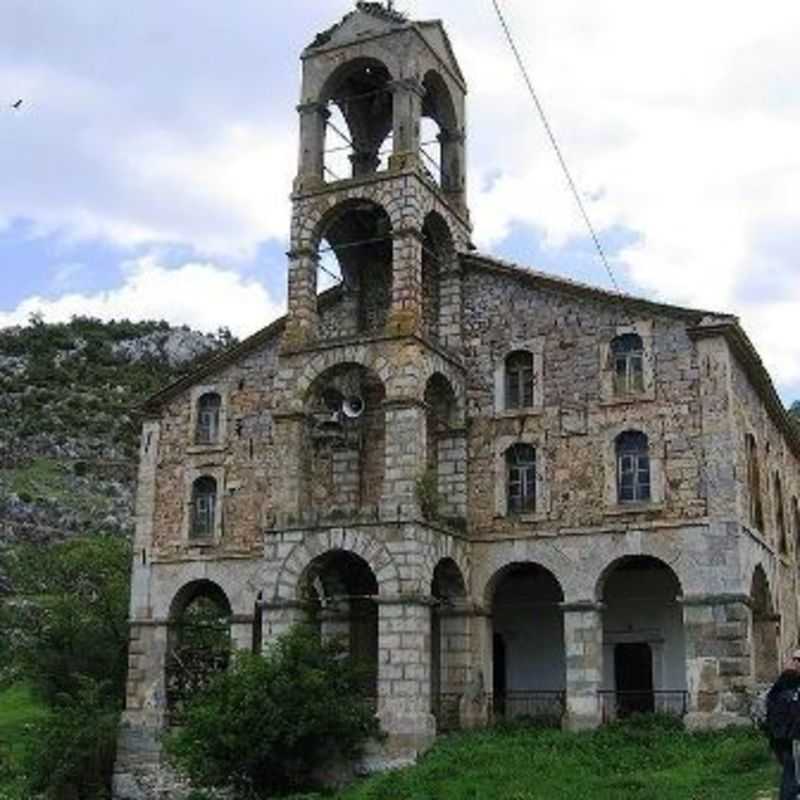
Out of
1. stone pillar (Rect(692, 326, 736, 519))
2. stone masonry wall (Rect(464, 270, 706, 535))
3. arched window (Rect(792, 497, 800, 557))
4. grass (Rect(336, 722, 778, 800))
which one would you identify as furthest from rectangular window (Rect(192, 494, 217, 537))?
arched window (Rect(792, 497, 800, 557))

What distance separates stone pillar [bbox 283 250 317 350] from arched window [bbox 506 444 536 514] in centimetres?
548

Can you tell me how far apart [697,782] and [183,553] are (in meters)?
15.0

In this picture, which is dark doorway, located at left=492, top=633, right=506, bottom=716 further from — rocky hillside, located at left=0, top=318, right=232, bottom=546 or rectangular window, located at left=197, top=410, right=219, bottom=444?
rocky hillside, located at left=0, top=318, right=232, bottom=546

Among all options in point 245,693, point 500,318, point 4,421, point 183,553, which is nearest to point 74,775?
point 183,553

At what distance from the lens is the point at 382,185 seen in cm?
2725

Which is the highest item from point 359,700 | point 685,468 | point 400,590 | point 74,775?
point 685,468

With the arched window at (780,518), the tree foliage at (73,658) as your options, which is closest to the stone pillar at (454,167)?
the arched window at (780,518)

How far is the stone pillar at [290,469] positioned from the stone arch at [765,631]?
35.6ft

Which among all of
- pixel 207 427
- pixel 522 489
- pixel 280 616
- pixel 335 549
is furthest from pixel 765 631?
pixel 207 427

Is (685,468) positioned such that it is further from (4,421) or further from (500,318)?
(4,421)

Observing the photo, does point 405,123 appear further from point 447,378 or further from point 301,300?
point 447,378

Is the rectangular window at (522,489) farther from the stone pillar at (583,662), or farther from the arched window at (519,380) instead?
the stone pillar at (583,662)

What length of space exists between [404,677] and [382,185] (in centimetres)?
1131

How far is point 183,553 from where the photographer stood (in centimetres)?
2967
